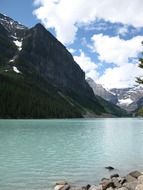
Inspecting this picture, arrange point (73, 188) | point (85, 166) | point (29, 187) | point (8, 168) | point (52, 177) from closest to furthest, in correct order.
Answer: point (73, 188)
point (29, 187)
point (52, 177)
point (8, 168)
point (85, 166)

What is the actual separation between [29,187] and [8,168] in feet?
34.8

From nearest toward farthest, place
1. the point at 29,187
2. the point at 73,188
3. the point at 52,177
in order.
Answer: the point at 73,188 → the point at 29,187 → the point at 52,177

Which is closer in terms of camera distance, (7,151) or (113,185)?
(113,185)

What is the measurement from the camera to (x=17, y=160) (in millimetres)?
46469

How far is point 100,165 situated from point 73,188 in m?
16.5

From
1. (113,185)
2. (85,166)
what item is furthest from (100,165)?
(113,185)

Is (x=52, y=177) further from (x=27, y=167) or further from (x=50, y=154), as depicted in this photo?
(x=50, y=154)

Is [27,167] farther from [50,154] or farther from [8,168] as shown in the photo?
[50,154]

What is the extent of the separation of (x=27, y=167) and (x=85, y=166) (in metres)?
6.64

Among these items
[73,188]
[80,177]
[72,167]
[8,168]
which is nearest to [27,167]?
[8,168]

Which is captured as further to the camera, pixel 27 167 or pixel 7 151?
pixel 7 151

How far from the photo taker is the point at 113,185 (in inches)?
1118

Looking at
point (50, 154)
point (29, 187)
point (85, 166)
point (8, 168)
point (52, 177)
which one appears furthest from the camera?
point (50, 154)

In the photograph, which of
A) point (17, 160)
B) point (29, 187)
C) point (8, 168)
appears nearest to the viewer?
point (29, 187)
